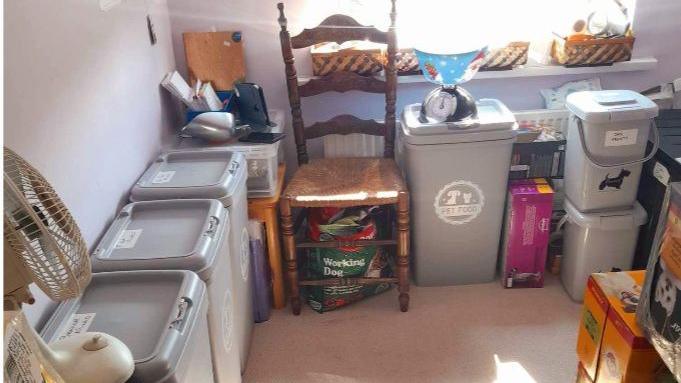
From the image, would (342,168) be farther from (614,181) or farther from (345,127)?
(614,181)

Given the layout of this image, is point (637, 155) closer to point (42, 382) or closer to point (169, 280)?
point (169, 280)

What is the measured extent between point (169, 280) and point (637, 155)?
1680 millimetres

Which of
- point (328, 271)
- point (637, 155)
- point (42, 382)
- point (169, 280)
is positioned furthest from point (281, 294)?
point (42, 382)

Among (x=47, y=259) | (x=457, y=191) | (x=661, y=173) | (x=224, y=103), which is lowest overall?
(x=457, y=191)

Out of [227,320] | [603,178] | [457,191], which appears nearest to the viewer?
[227,320]

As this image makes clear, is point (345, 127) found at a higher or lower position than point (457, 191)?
higher

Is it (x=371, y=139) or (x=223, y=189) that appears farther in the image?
(x=371, y=139)

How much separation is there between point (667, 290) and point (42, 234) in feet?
3.81

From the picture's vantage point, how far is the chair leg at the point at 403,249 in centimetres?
218

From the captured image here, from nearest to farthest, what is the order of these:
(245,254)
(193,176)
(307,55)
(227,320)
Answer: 1. (227,320)
2. (193,176)
3. (245,254)
4. (307,55)

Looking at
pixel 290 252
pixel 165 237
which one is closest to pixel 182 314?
pixel 165 237

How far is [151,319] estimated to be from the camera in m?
1.29

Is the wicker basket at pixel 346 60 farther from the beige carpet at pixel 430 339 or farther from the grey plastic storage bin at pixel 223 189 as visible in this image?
the beige carpet at pixel 430 339

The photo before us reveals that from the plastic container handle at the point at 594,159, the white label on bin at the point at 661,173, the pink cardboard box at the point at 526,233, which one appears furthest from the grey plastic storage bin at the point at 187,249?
the white label on bin at the point at 661,173
